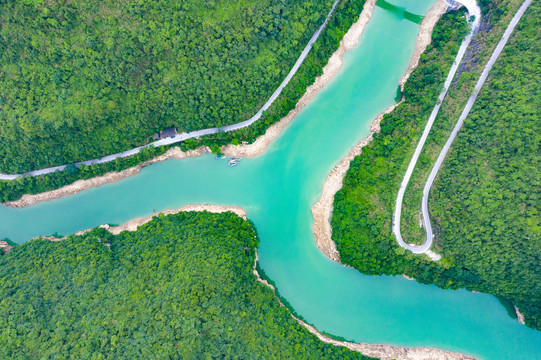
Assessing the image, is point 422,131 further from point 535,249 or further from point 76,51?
point 76,51

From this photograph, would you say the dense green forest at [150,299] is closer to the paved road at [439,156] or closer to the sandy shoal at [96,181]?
the sandy shoal at [96,181]

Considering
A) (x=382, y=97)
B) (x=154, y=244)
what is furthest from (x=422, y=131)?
(x=154, y=244)

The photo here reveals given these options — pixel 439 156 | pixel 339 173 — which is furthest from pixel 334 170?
pixel 439 156

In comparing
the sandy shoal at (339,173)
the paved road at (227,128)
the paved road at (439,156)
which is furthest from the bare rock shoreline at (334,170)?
the paved road at (439,156)

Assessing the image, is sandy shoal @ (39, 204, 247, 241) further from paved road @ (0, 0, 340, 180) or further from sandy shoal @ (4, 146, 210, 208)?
paved road @ (0, 0, 340, 180)

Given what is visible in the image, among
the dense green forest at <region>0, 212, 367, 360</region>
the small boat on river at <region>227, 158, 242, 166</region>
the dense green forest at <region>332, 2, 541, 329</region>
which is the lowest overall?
the dense green forest at <region>0, 212, 367, 360</region>

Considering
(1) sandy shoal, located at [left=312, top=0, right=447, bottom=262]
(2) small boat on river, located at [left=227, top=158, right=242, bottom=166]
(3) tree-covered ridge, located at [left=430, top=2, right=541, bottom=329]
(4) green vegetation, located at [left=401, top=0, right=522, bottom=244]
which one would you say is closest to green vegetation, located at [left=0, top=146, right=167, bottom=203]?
(2) small boat on river, located at [left=227, top=158, right=242, bottom=166]
